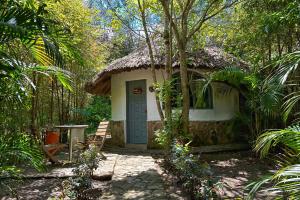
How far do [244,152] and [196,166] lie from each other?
16.0ft

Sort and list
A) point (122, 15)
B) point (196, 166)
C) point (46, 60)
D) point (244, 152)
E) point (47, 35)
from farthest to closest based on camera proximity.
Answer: point (244, 152) < point (122, 15) < point (196, 166) < point (46, 60) < point (47, 35)

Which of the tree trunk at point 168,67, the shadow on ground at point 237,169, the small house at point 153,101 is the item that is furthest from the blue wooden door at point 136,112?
the tree trunk at point 168,67

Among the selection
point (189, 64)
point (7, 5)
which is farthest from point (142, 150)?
point (7, 5)

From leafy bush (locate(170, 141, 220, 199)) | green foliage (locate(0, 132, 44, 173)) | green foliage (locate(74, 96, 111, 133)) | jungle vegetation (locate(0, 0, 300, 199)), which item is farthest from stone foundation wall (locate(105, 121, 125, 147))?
green foliage (locate(0, 132, 44, 173))

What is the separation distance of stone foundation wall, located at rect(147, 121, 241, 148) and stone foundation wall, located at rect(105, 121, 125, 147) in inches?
43.2

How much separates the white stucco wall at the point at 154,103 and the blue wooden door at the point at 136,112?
0.16 m

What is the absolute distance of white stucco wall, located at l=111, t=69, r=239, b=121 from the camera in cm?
1036

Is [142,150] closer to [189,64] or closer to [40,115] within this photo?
[189,64]

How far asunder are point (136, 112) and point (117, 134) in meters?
0.99

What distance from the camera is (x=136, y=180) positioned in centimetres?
611

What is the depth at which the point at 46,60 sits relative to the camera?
371 cm

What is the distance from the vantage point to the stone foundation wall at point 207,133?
400 inches

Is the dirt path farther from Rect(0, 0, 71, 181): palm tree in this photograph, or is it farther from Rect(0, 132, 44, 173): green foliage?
Rect(0, 0, 71, 181): palm tree

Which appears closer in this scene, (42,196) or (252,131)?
(42,196)
